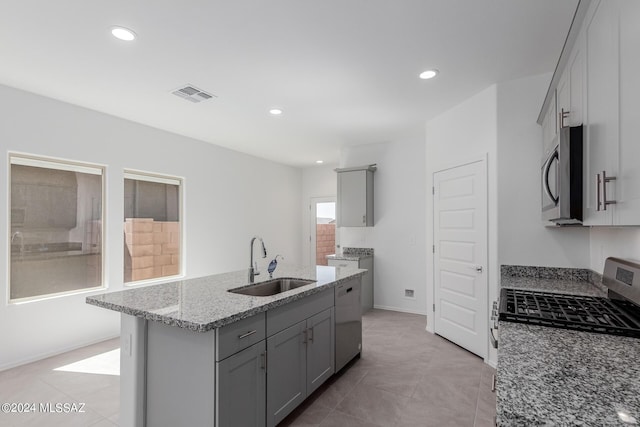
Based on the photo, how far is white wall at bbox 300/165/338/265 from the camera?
273 inches

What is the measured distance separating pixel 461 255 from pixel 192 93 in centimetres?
324

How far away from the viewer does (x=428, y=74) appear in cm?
284

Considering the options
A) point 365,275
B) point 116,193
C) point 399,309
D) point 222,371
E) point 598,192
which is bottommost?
point 399,309

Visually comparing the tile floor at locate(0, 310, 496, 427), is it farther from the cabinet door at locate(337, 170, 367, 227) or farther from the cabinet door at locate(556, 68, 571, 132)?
the cabinet door at locate(337, 170, 367, 227)

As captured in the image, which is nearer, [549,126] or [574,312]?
[574,312]

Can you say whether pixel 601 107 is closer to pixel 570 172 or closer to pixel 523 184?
pixel 570 172

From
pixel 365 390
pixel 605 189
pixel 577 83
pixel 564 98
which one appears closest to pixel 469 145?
pixel 564 98

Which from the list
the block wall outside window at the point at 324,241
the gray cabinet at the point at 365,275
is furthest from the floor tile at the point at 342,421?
the block wall outside window at the point at 324,241

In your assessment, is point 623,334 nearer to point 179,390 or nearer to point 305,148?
point 179,390

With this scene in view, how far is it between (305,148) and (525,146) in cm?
342

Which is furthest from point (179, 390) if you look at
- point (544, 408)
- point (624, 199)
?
point (624, 199)

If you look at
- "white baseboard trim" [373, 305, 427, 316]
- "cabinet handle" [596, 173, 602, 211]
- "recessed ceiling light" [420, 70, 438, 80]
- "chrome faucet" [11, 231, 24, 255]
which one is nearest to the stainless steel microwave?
"cabinet handle" [596, 173, 602, 211]

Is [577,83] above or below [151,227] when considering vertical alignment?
above

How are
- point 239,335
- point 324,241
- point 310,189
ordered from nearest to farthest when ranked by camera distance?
1. point 239,335
2. point 324,241
3. point 310,189
